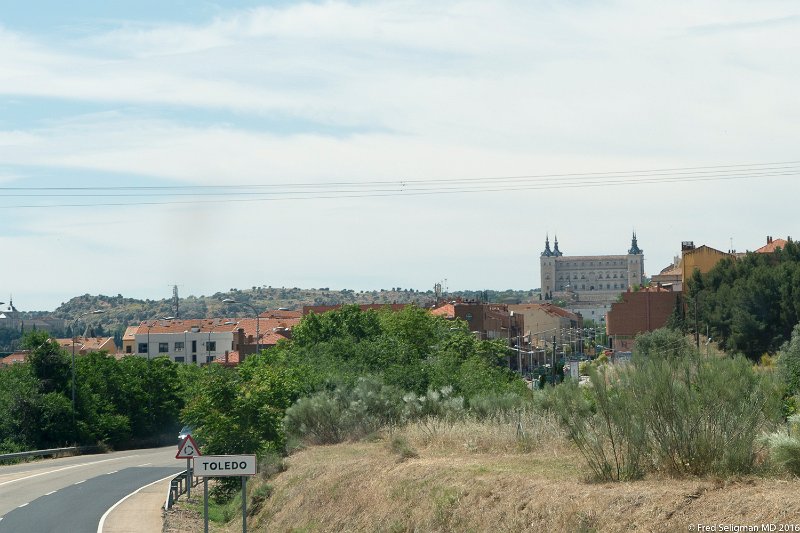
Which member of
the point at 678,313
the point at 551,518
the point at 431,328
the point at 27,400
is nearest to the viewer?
the point at 551,518

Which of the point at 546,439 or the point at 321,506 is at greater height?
the point at 546,439

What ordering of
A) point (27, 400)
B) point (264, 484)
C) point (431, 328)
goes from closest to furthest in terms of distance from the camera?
point (264, 484) → point (27, 400) → point (431, 328)

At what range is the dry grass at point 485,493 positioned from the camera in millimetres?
15133

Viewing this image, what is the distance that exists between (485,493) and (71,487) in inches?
931

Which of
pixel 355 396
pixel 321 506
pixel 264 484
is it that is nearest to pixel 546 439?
pixel 321 506

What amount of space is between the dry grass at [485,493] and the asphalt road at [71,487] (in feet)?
12.8

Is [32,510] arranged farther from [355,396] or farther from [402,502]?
[402,502]

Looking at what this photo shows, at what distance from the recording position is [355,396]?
3750 cm

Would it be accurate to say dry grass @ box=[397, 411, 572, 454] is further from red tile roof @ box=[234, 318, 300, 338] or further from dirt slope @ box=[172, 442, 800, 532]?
red tile roof @ box=[234, 318, 300, 338]

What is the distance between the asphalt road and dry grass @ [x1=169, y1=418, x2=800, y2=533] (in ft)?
12.8

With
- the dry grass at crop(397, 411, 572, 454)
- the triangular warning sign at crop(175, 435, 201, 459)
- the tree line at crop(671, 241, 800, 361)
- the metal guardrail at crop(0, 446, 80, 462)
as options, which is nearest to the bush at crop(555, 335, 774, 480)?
the dry grass at crop(397, 411, 572, 454)

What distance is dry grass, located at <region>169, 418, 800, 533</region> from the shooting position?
1513 centimetres

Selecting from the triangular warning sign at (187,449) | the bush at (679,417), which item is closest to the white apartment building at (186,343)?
the triangular warning sign at (187,449)

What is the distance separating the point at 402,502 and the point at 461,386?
18280mm
